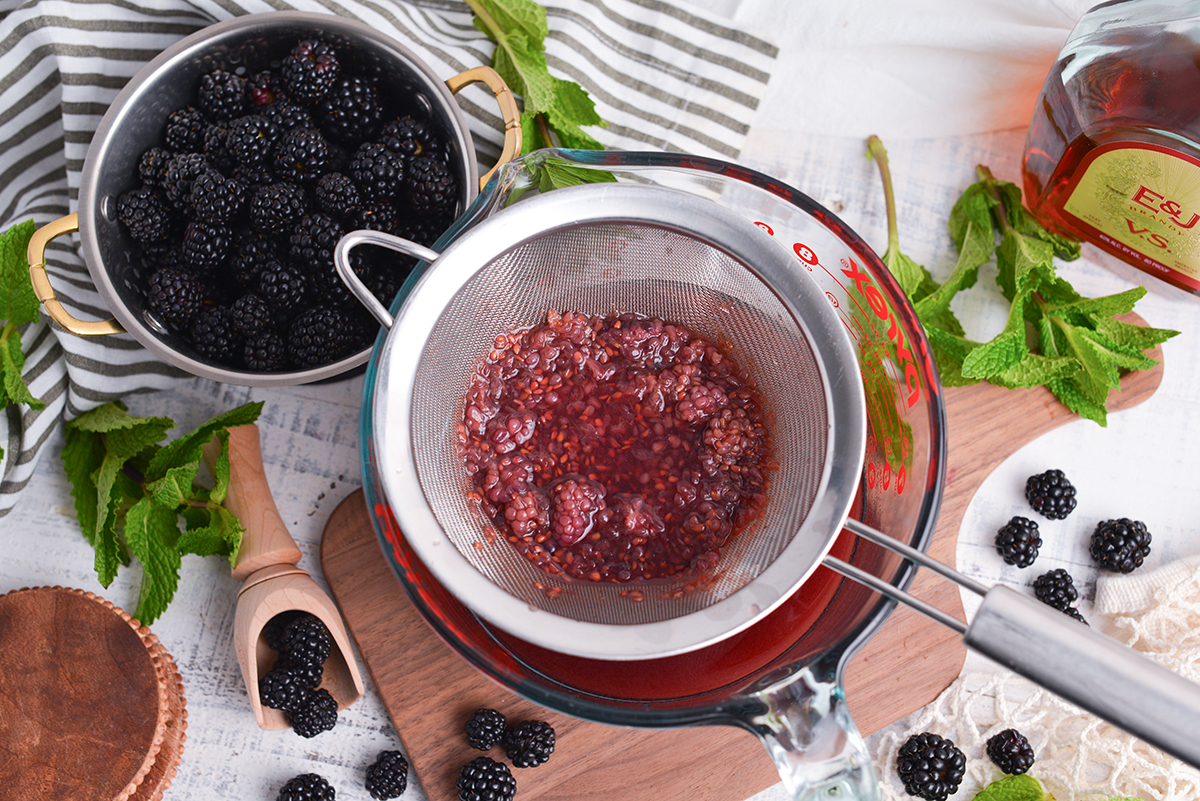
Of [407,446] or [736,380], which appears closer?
[407,446]

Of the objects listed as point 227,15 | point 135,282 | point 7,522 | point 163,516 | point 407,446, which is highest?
point 227,15

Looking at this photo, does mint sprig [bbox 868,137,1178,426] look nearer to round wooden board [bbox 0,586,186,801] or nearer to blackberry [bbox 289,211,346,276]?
blackberry [bbox 289,211,346,276]

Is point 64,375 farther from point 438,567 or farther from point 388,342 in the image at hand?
point 438,567

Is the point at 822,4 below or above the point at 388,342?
above

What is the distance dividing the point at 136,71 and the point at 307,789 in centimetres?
143

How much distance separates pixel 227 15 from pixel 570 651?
1377 mm

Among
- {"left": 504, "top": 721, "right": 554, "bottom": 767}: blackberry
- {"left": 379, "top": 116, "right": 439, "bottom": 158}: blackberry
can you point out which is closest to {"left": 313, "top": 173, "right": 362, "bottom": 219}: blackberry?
{"left": 379, "top": 116, "right": 439, "bottom": 158}: blackberry

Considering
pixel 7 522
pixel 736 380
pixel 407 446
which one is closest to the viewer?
pixel 407 446

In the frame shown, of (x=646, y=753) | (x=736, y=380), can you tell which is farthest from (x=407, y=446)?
(x=646, y=753)

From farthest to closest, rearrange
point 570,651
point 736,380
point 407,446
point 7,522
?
point 7,522 → point 736,380 → point 407,446 → point 570,651

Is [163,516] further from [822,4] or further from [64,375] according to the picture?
[822,4]

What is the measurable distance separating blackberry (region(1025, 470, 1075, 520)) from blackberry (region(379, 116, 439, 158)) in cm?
140

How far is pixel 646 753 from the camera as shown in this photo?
5.34 feet

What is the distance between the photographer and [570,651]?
49.3 inches
